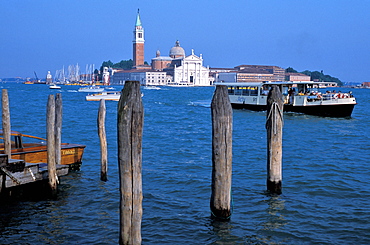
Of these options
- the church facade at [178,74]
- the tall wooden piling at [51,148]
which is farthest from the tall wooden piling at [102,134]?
the church facade at [178,74]

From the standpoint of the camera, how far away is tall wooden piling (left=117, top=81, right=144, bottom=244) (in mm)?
4078

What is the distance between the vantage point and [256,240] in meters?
5.43

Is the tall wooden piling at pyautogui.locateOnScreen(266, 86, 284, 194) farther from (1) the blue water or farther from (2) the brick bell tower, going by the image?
(2) the brick bell tower

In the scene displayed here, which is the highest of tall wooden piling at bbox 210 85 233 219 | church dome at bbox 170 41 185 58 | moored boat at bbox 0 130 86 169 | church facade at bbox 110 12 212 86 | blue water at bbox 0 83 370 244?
church dome at bbox 170 41 185 58

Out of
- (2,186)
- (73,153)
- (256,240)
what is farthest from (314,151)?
(2,186)

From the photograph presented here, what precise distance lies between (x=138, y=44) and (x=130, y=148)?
131 m

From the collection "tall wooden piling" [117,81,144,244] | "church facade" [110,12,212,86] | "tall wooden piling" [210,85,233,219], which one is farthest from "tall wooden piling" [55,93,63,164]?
"church facade" [110,12,212,86]

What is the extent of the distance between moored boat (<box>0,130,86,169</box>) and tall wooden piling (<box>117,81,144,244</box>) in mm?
3711

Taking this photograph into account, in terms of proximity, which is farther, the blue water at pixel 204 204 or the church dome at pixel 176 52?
the church dome at pixel 176 52

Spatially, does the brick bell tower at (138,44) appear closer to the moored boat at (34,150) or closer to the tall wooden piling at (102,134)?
the moored boat at (34,150)

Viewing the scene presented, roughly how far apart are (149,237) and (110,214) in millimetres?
923

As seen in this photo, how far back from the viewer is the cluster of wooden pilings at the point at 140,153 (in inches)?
161

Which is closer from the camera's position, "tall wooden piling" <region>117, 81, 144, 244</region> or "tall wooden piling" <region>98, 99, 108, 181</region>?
"tall wooden piling" <region>117, 81, 144, 244</region>

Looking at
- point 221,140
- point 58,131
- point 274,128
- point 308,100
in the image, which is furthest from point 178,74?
point 221,140
